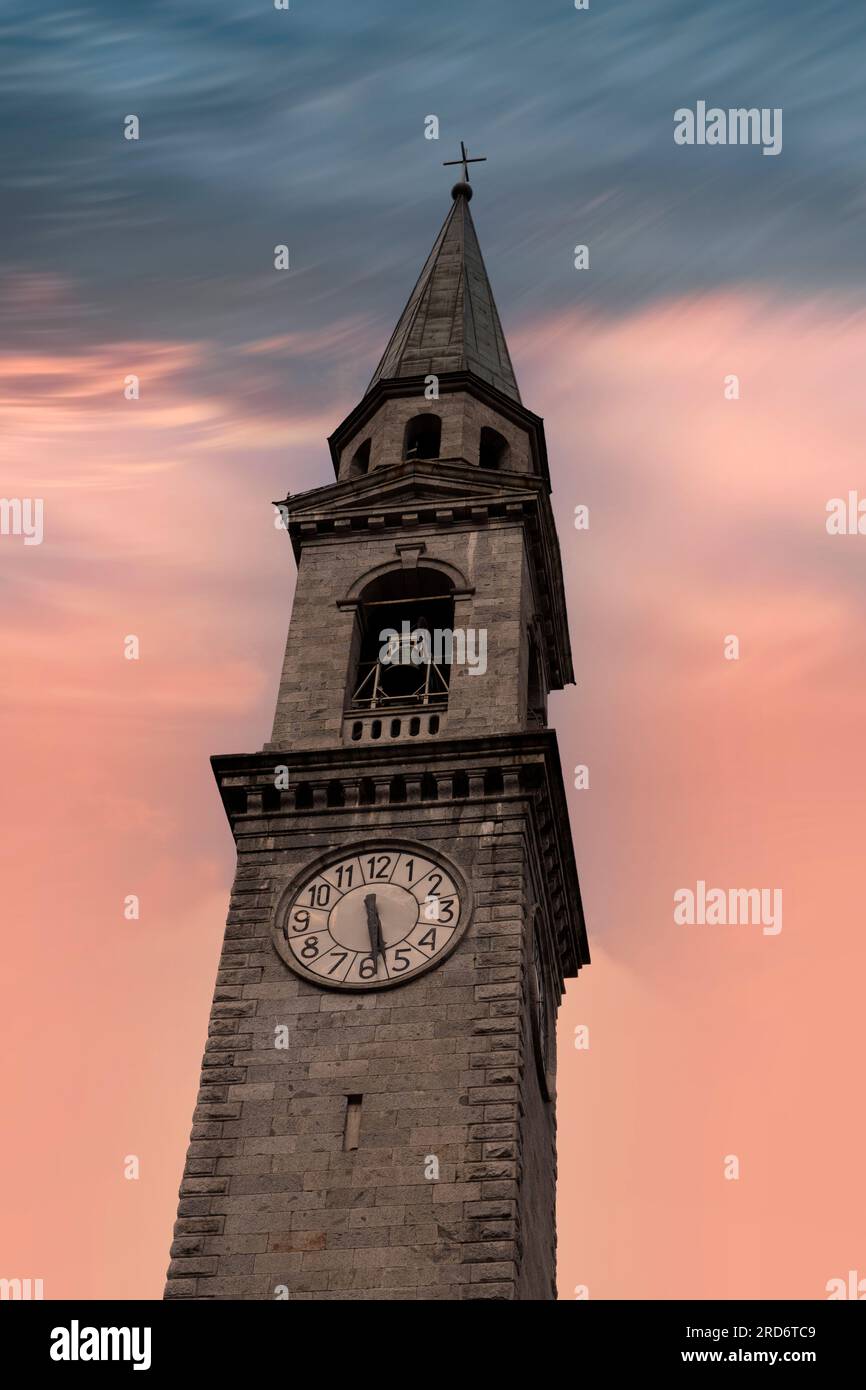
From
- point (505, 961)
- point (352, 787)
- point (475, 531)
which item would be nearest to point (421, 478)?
point (475, 531)

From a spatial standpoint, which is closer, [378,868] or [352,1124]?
[352,1124]

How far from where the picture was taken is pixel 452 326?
2419 inches

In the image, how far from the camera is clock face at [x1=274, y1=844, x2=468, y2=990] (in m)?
43.9

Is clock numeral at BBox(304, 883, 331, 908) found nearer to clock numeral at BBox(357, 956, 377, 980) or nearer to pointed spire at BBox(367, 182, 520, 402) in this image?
clock numeral at BBox(357, 956, 377, 980)

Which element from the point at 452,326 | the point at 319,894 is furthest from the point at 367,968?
the point at 452,326

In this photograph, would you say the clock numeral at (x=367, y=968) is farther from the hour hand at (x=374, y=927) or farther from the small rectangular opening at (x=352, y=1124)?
the small rectangular opening at (x=352, y=1124)

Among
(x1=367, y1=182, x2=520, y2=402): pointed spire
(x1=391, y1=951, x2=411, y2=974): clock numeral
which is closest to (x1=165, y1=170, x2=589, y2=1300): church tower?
(x1=391, y1=951, x2=411, y2=974): clock numeral

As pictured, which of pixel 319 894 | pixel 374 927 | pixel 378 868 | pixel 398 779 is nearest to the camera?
pixel 374 927

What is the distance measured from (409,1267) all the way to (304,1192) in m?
2.69

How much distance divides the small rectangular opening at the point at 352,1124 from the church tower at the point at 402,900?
48mm

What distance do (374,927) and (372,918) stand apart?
234 mm

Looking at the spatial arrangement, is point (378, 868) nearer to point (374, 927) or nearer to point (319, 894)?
point (319, 894)

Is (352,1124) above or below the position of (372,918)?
below
